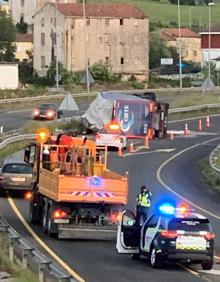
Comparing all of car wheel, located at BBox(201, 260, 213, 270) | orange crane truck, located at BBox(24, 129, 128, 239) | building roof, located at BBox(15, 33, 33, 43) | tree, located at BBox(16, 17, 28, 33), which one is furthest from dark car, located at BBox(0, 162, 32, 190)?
tree, located at BBox(16, 17, 28, 33)

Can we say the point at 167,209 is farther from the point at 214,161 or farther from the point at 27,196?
the point at 214,161

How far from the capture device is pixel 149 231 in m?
21.3

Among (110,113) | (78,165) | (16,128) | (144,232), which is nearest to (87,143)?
(78,165)

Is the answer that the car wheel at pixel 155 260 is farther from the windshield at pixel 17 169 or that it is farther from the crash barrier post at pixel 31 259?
the windshield at pixel 17 169

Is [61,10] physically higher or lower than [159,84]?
higher

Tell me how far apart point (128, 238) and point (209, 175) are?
77.4 feet

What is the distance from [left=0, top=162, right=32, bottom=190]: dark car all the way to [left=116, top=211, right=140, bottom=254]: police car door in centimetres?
1459

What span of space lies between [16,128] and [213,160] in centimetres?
2402

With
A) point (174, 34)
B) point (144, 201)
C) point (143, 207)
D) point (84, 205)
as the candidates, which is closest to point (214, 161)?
point (84, 205)

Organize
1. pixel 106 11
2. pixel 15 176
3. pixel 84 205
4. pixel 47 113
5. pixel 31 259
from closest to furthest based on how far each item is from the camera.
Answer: pixel 31 259, pixel 84 205, pixel 15 176, pixel 47 113, pixel 106 11

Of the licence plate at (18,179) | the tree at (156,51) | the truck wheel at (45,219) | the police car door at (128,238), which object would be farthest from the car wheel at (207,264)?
the tree at (156,51)

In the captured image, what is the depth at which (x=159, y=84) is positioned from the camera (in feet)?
401

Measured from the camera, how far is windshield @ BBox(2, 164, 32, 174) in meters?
37.7

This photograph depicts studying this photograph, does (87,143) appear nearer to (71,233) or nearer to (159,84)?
(71,233)
